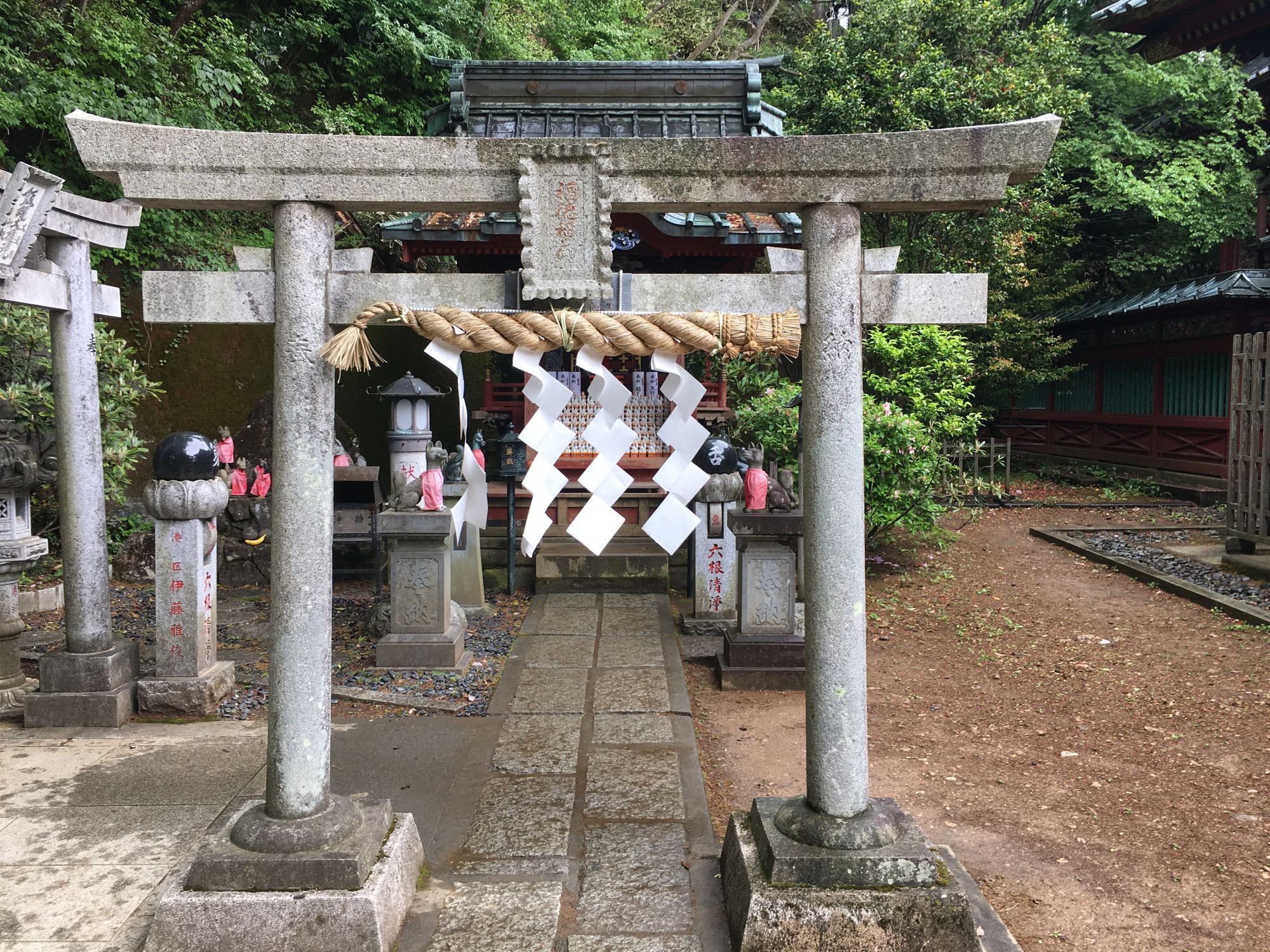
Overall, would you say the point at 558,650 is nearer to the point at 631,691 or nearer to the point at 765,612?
the point at 631,691

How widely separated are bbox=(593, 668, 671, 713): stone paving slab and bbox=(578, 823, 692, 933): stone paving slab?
1.65 m

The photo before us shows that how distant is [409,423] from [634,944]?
6.56m

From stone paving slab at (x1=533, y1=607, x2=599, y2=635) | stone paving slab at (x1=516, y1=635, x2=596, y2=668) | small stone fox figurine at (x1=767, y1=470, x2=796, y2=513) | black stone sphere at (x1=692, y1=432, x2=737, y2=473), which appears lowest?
stone paving slab at (x1=516, y1=635, x2=596, y2=668)

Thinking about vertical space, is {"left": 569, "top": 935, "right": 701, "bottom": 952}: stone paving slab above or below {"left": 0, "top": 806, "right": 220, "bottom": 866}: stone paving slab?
below

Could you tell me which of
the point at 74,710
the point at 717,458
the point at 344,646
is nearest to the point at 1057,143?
the point at 717,458

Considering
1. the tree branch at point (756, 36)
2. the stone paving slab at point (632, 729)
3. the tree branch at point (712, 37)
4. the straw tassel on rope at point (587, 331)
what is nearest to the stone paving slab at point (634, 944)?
the stone paving slab at point (632, 729)

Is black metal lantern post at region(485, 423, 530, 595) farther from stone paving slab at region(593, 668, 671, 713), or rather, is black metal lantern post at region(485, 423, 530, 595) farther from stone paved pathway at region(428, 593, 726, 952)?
stone paving slab at region(593, 668, 671, 713)

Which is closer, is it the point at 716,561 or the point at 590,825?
the point at 590,825

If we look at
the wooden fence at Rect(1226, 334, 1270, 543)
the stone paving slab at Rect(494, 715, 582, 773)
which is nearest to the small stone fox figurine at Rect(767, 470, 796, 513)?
the stone paving slab at Rect(494, 715, 582, 773)

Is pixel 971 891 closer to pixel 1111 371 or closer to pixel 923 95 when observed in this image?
pixel 923 95

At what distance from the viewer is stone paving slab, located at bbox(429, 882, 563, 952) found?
3174 millimetres

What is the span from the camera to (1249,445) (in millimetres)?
9844

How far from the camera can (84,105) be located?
8.96m

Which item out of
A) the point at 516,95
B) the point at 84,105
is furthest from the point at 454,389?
the point at 84,105
